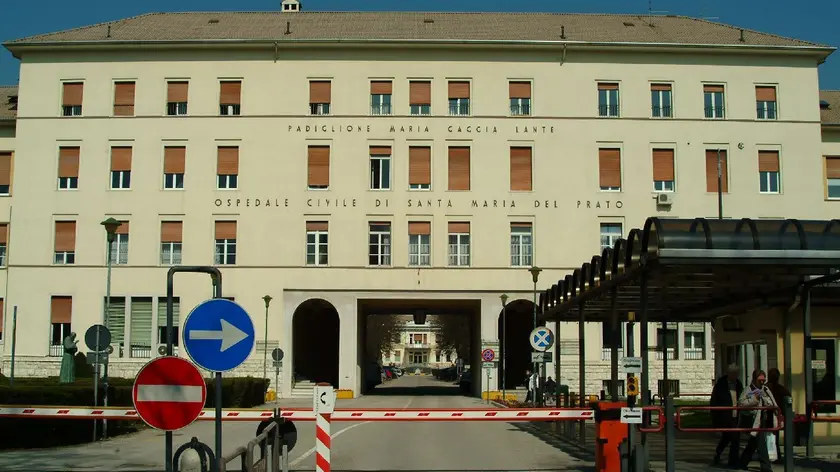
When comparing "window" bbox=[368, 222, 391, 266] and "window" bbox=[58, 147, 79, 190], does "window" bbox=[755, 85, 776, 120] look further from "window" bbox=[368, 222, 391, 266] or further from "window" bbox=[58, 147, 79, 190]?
"window" bbox=[58, 147, 79, 190]

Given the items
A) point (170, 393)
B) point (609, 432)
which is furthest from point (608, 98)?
point (170, 393)

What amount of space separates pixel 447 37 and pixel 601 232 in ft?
39.6

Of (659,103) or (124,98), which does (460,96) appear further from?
(124,98)

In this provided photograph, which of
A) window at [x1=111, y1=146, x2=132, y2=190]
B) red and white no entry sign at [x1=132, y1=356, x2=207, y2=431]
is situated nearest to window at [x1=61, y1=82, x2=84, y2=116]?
window at [x1=111, y1=146, x2=132, y2=190]

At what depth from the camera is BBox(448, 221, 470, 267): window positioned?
155 ft

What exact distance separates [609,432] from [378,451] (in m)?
6.51

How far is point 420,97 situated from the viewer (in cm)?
4806

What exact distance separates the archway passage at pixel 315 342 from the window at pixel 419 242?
16.7 feet

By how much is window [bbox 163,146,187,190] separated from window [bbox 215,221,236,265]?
2888 mm

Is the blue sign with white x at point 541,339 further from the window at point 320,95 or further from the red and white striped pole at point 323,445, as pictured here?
the window at point 320,95

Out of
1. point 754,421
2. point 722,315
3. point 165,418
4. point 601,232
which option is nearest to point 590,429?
point 722,315

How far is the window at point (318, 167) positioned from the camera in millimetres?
47531

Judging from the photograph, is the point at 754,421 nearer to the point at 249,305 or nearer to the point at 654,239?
the point at 654,239

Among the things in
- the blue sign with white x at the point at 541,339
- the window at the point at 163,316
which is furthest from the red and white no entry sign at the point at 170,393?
the window at the point at 163,316
